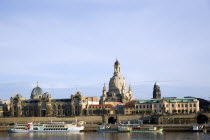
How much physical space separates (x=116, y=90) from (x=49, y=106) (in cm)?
3467

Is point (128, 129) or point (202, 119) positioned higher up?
point (202, 119)

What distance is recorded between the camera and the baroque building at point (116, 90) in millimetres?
183625

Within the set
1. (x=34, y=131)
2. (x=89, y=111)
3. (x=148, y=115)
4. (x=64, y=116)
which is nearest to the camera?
(x=34, y=131)

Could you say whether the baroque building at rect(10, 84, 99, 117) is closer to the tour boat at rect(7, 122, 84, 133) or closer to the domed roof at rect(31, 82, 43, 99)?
the domed roof at rect(31, 82, 43, 99)

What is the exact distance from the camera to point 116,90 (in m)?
185

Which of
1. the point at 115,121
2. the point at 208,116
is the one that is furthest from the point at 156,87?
the point at 208,116

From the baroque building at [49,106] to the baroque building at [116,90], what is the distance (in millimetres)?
12682

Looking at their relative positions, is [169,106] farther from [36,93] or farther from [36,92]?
[36,92]

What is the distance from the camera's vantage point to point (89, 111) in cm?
16050

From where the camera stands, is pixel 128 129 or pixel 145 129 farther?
pixel 128 129

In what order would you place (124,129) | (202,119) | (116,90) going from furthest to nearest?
(116,90), (202,119), (124,129)

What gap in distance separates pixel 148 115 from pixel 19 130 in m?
42.1

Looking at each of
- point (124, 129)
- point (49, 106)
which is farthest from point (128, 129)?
point (49, 106)

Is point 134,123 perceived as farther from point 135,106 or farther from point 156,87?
point 156,87
